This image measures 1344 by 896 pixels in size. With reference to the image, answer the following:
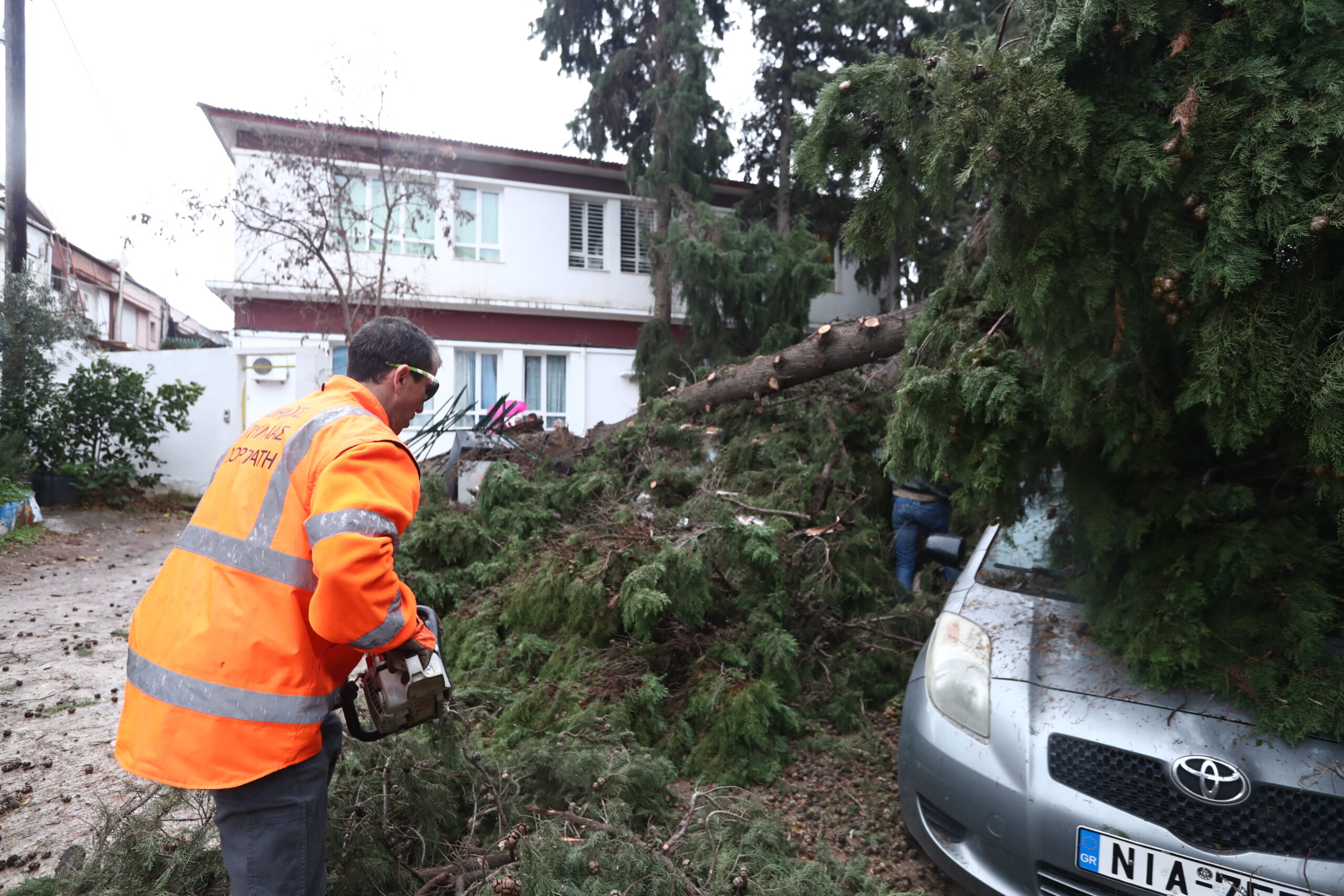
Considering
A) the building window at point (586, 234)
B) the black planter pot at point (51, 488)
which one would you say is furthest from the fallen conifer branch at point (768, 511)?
the building window at point (586, 234)

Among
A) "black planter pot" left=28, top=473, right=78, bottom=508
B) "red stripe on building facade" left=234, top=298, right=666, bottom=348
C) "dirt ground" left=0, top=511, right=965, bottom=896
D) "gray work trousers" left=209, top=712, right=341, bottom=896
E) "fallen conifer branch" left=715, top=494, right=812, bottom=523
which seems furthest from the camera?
"red stripe on building facade" left=234, top=298, right=666, bottom=348

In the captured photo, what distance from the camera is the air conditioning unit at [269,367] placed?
1327 centimetres

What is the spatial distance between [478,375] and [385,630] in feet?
48.1

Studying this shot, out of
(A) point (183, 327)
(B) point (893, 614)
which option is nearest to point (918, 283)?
(B) point (893, 614)

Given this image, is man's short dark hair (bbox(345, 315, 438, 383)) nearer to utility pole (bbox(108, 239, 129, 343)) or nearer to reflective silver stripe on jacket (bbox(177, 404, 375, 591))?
reflective silver stripe on jacket (bbox(177, 404, 375, 591))

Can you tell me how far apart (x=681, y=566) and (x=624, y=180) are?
13425mm

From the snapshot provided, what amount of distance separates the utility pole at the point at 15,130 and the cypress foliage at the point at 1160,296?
13284 millimetres

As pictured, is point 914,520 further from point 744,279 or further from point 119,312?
point 119,312

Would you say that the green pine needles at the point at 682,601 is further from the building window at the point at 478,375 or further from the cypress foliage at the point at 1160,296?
the building window at the point at 478,375

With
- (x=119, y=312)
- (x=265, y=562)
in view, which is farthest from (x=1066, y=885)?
(x=119, y=312)

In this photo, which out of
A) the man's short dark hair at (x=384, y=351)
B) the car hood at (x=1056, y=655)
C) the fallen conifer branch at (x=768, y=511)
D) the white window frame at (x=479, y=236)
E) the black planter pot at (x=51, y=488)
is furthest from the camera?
the white window frame at (x=479, y=236)

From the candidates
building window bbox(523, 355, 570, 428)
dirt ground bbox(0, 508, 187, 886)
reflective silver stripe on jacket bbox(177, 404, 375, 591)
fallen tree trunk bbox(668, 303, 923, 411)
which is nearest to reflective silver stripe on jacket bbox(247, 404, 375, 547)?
reflective silver stripe on jacket bbox(177, 404, 375, 591)

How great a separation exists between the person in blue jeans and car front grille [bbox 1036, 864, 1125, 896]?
295 centimetres

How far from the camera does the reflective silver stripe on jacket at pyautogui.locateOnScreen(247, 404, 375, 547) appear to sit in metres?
1.87
